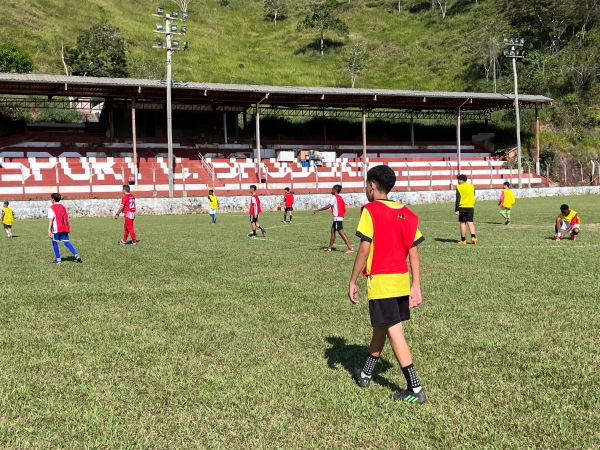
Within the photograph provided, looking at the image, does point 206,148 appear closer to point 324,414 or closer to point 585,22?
point 324,414

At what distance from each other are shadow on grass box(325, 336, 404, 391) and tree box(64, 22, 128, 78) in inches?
2203

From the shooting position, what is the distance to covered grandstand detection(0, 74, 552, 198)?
33.9m

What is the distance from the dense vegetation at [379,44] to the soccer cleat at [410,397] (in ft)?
160

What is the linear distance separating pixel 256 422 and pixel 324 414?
1.51ft

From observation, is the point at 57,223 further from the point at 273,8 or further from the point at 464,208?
the point at 273,8

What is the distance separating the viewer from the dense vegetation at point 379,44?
57656 millimetres

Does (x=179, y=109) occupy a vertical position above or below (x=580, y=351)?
above

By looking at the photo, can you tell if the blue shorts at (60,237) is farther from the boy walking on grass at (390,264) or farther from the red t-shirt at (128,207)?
the boy walking on grass at (390,264)

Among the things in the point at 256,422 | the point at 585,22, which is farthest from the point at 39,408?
the point at 585,22

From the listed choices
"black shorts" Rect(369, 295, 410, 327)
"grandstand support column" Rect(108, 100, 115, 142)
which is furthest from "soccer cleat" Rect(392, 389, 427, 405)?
"grandstand support column" Rect(108, 100, 115, 142)

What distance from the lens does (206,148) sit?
4216 cm

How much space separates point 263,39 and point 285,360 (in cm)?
10003

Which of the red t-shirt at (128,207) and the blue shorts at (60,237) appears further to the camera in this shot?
the red t-shirt at (128,207)

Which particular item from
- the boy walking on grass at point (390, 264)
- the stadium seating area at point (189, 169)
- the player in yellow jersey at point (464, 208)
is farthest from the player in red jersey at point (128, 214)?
the stadium seating area at point (189, 169)
